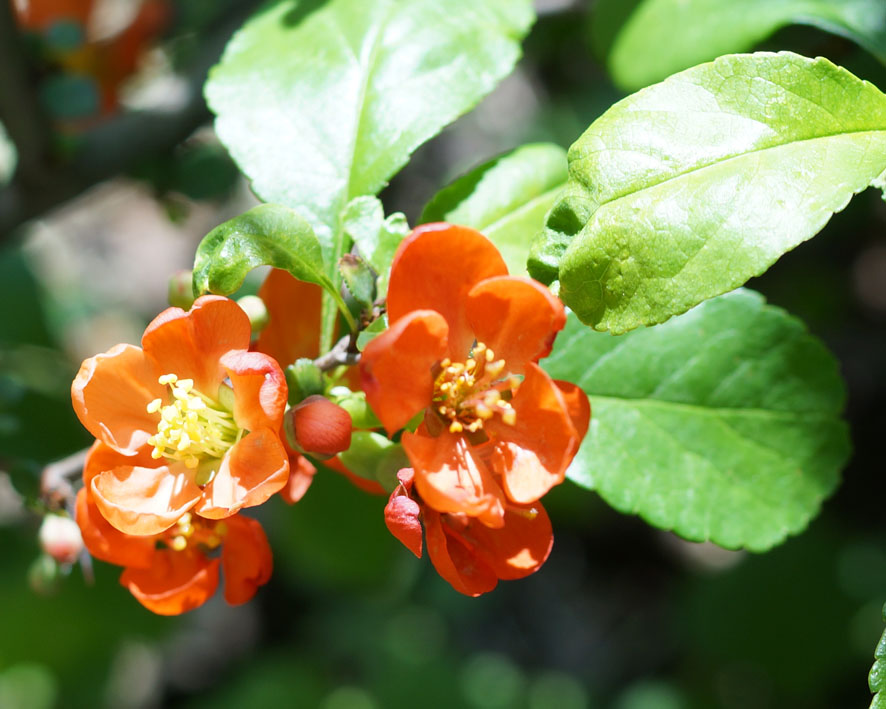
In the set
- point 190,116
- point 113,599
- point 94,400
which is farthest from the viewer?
point 113,599

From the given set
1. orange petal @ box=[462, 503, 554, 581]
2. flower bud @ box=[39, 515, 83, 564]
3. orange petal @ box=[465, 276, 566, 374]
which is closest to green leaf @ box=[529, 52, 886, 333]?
orange petal @ box=[465, 276, 566, 374]

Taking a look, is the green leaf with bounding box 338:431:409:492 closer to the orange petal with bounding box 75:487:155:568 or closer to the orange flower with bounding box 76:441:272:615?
the orange flower with bounding box 76:441:272:615

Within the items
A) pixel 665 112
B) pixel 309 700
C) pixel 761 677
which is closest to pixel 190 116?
pixel 665 112

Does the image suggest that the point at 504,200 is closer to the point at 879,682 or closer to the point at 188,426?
the point at 188,426

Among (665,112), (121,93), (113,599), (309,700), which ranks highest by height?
(665,112)

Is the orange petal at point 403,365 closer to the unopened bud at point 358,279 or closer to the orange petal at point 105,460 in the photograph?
the unopened bud at point 358,279

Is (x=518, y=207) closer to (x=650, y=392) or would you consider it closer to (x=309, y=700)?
(x=650, y=392)
